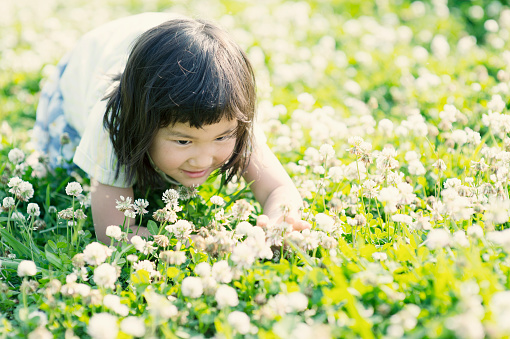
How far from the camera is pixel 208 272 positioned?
175cm

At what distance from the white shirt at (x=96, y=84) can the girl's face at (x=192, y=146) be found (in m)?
0.33

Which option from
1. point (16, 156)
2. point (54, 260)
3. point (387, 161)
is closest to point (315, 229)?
point (387, 161)

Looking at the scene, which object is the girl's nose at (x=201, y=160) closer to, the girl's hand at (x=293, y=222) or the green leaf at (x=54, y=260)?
the girl's hand at (x=293, y=222)

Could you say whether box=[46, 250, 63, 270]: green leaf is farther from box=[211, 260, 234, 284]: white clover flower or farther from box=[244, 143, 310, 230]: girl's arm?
box=[244, 143, 310, 230]: girl's arm

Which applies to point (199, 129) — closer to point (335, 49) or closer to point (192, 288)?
point (192, 288)

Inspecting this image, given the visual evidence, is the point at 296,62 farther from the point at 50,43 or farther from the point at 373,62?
the point at 50,43

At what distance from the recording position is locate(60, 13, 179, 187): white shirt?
2479 mm

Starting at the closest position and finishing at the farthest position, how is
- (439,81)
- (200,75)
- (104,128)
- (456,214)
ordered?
(456,214) → (200,75) → (104,128) → (439,81)

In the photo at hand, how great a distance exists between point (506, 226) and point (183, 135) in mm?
1301

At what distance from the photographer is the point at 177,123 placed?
2115mm

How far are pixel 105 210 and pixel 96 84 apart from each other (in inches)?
30.8

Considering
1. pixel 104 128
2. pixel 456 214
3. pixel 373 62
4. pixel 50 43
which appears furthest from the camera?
pixel 50 43

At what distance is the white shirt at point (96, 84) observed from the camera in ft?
8.13

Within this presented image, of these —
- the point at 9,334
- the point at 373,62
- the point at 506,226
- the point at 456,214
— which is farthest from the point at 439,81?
the point at 9,334
